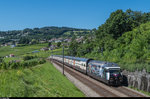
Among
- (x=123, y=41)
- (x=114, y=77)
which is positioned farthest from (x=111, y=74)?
(x=123, y=41)

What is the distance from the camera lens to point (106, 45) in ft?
234

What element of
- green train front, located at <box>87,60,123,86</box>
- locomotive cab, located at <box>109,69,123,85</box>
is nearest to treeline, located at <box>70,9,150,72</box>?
green train front, located at <box>87,60,123,86</box>

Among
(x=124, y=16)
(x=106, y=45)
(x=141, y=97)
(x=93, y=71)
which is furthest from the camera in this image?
(x=124, y=16)

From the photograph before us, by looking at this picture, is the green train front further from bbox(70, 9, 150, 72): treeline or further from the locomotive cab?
bbox(70, 9, 150, 72): treeline

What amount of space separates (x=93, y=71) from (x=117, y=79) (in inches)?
345

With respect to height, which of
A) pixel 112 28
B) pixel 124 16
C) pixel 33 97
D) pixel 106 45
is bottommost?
pixel 33 97

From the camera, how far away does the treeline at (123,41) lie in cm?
5234

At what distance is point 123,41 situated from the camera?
70688 millimetres

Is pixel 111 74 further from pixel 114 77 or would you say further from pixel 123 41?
pixel 123 41

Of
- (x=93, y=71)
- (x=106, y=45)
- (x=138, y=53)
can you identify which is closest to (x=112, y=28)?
(x=106, y=45)

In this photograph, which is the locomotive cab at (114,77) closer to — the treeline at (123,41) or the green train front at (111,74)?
the green train front at (111,74)

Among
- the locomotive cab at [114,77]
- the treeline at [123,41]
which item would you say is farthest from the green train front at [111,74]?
the treeline at [123,41]

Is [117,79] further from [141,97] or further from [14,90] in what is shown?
[14,90]

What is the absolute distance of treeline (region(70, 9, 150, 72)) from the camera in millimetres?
52344
